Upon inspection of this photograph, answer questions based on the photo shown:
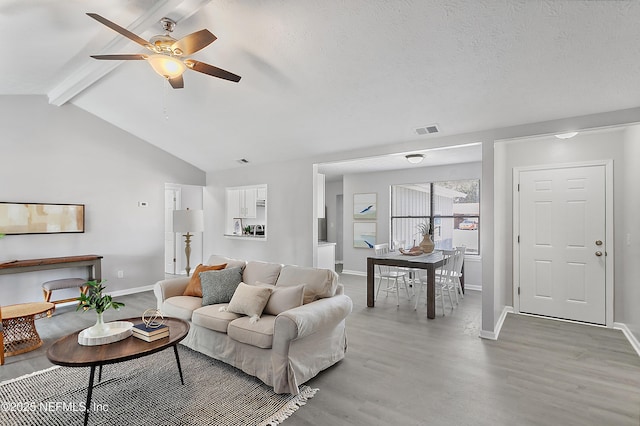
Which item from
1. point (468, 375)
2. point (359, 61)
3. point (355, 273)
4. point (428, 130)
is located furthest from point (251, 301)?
point (355, 273)

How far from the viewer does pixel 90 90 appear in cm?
474

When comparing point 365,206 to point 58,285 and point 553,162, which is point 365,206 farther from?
point 58,285

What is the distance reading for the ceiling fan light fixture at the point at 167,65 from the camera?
102 inches

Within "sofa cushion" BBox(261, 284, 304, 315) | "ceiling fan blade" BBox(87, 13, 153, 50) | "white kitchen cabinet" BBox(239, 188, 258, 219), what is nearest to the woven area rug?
"sofa cushion" BBox(261, 284, 304, 315)

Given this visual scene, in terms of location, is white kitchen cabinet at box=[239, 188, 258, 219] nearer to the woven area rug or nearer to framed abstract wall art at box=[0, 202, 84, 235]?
framed abstract wall art at box=[0, 202, 84, 235]

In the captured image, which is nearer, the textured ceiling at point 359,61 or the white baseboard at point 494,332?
the textured ceiling at point 359,61

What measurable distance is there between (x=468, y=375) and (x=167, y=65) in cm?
363

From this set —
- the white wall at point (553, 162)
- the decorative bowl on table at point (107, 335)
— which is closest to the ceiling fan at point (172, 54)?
the decorative bowl on table at point (107, 335)

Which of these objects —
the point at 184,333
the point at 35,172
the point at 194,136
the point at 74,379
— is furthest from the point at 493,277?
the point at 35,172

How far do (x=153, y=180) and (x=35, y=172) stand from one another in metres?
1.74

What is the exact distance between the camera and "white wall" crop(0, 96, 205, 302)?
4719mm

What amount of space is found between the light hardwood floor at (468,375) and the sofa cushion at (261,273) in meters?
1.09

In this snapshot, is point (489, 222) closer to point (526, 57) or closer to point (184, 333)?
point (526, 57)

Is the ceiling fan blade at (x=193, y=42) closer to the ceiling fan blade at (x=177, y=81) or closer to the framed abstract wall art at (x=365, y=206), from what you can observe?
the ceiling fan blade at (x=177, y=81)
